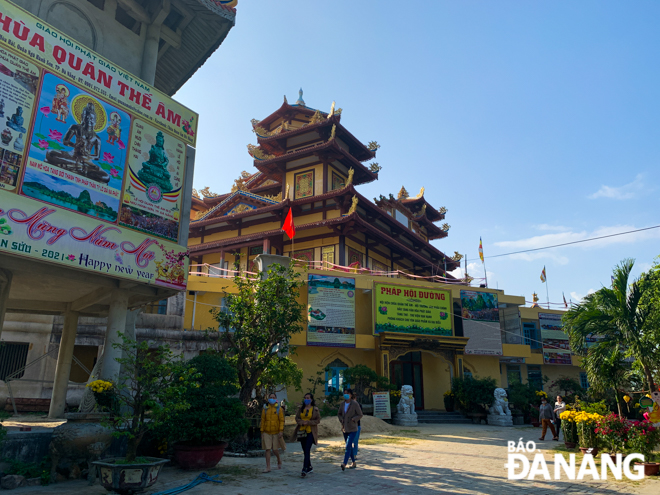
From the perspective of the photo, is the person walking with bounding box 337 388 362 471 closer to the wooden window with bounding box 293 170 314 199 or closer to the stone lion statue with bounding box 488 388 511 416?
the stone lion statue with bounding box 488 388 511 416

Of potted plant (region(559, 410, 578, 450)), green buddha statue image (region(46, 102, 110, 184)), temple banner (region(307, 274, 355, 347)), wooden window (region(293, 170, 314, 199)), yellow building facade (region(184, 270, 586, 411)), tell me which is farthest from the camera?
wooden window (region(293, 170, 314, 199))

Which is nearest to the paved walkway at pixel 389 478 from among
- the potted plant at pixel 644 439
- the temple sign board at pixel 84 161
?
the potted plant at pixel 644 439

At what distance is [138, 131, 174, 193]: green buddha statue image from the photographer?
10555 millimetres

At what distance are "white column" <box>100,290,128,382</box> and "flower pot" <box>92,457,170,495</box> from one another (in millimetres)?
3369

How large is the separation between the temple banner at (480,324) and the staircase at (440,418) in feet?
11.3

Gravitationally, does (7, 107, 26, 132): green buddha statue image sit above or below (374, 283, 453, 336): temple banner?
above

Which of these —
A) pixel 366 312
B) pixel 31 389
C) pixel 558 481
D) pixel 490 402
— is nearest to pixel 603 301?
pixel 558 481

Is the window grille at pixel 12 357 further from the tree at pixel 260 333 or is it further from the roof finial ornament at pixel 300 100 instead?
the roof finial ornament at pixel 300 100

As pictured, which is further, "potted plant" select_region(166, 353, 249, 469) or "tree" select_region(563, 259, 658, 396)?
"tree" select_region(563, 259, 658, 396)

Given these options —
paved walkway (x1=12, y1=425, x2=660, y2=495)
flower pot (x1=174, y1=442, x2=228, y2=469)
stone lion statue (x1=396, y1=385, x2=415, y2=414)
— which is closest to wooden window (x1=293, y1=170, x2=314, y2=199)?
stone lion statue (x1=396, y1=385, x2=415, y2=414)

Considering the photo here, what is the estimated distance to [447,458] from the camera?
418 inches

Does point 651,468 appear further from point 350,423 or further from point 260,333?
point 260,333

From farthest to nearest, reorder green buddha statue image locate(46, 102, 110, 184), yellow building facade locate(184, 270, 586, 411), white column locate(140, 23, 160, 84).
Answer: yellow building facade locate(184, 270, 586, 411) → white column locate(140, 23, 160, 84) → green buddha statue image locate(46, 102, 110, 184)

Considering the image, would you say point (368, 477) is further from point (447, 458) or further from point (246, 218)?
point (246, 218)
